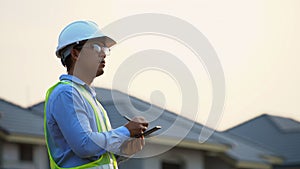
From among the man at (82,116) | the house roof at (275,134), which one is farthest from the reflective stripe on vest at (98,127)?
the house roof at (275,134)

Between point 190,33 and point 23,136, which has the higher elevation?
point 190,33

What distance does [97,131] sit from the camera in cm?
471

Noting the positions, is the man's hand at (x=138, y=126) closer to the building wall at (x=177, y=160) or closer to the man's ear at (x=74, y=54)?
the man's ear at (x=74, y=54)

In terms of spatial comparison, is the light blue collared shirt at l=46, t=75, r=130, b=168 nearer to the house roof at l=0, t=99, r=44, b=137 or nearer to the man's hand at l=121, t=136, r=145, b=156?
the man's hand at l=121, t=136, r=145, b=156

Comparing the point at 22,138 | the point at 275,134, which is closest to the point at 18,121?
the point at 22,138

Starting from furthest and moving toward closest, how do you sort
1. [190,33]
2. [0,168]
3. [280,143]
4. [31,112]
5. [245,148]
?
[280,143] < [245,148] < [31,112] < [0,168] < [190,33]

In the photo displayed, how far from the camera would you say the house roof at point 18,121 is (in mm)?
26266

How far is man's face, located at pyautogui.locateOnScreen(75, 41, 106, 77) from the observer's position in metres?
4.73

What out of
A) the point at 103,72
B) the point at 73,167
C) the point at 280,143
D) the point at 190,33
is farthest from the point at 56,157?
the point at 280,143

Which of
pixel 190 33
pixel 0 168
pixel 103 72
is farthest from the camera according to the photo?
pixel 0 168

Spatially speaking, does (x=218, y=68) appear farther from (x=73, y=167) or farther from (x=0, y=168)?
(x=0, y=168)

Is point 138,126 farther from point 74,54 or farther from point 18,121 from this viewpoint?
point 18,121

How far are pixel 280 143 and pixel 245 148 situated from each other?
5.67 meters

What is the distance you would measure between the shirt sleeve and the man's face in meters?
0.15
